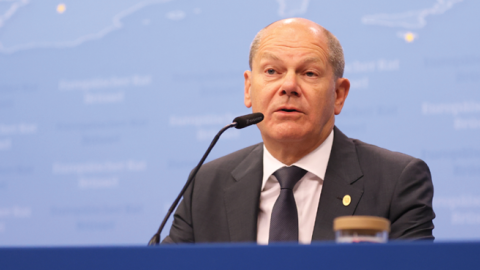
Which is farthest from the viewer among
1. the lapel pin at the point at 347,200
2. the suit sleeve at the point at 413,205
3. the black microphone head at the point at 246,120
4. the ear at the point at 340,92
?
the ear at the point at 340,92

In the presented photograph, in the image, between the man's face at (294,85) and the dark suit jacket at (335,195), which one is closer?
the dark suit jacket at (335,195)

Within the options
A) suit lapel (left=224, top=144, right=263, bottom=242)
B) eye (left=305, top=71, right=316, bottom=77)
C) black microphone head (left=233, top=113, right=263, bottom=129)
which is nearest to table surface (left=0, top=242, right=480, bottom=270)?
black microphone head (left=233, top=113, right=263, bottom=129)

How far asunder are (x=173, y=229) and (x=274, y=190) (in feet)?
1.59

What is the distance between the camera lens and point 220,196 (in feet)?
7.70

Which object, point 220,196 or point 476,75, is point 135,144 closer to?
point 220,196

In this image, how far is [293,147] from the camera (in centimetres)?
230

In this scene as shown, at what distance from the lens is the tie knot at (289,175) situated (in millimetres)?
2178

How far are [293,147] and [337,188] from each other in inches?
10.7

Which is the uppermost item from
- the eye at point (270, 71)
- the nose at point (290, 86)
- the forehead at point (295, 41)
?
the forehead at point (295, 41)

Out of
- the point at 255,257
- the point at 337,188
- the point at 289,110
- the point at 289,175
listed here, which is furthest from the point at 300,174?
the point at 255,257

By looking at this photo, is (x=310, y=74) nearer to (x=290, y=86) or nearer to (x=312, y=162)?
(x=290, y=86)

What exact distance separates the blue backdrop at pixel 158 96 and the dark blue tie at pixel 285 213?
888 millimetres

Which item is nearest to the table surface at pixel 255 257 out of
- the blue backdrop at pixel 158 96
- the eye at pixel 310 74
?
the eye at pixel 310 74

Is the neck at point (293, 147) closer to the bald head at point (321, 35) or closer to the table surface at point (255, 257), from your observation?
the bald head at point (321, 35)
